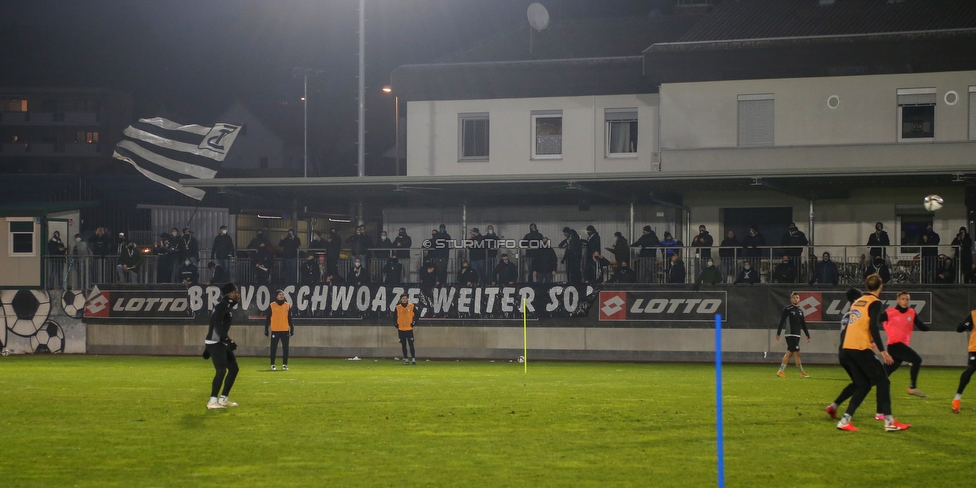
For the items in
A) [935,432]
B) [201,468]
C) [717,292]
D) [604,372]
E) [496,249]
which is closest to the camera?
[201,468]

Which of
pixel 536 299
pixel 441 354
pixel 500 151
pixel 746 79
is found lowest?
pixel 441 354

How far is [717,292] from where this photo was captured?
28500 millimetres

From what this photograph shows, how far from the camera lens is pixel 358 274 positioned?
31312 mm

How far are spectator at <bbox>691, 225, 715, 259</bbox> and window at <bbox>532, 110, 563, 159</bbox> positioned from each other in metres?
7.97

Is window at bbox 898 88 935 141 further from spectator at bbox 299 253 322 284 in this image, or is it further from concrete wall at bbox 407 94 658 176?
spectator at bbox 299 253 322 284

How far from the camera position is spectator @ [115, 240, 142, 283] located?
3253 cm

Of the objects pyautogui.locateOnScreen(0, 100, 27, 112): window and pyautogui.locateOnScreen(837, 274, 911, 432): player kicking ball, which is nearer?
pyautogui.locateOnScreen(837, 274, 911, 432): player kicking ball

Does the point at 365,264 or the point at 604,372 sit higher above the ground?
the point at 365,264

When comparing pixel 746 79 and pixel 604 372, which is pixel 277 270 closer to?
pixel 604 372

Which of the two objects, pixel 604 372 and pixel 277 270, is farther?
pixel 277 270

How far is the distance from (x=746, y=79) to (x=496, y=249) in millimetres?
10859

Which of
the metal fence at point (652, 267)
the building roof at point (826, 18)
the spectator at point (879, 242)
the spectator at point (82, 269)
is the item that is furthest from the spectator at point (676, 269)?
the spectator at point (82, 269)

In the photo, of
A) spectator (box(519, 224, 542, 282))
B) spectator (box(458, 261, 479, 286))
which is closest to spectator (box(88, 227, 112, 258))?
spectator (box(458, 261, 479, 286))

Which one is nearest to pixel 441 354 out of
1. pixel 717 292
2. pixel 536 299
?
pixel 536 299
